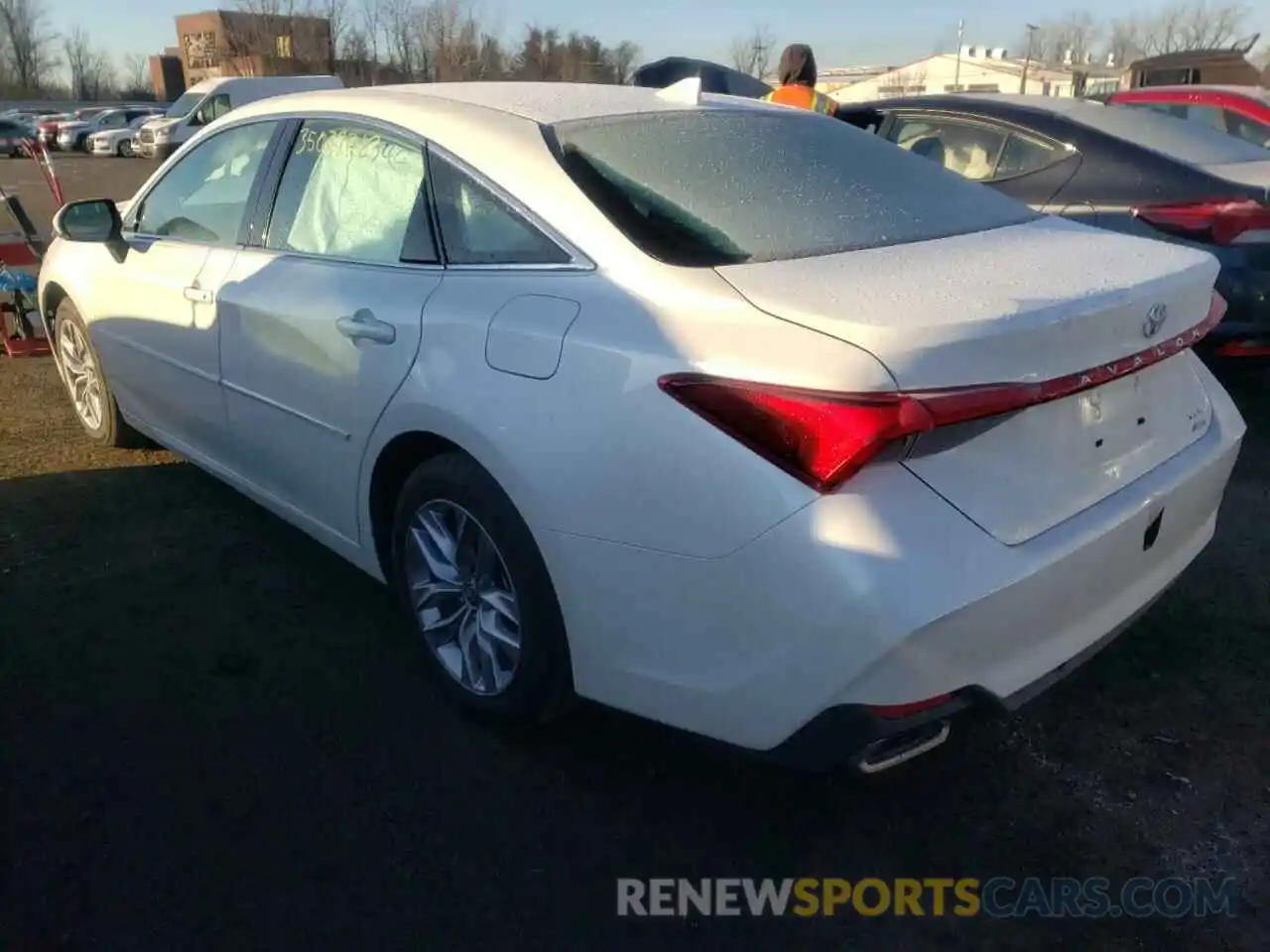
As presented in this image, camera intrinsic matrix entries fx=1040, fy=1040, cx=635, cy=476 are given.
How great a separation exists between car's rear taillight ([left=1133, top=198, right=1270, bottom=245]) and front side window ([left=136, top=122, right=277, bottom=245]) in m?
3.81

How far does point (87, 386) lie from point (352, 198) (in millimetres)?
2377

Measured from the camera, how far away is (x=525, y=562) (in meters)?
2.32

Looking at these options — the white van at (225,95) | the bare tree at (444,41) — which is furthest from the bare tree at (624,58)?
the white van at (225,95)

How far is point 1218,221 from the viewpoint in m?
4.57

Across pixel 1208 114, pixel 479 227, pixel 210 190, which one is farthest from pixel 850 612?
pixel 1208 114

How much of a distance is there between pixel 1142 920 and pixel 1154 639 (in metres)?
1.19

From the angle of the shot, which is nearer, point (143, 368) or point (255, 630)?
point (255, 630)

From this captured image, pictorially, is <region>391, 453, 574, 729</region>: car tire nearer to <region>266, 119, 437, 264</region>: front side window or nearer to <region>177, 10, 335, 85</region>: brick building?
<region>266, 119, 437, 264</region>: front side window

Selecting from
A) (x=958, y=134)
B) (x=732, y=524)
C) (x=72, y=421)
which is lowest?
(x=72, y=421)

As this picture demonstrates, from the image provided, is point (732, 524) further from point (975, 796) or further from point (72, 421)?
point (72, 421)

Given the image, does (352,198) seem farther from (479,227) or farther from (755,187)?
(755,187)

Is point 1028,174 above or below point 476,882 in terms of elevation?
above

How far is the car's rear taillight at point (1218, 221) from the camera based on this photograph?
14.9ft

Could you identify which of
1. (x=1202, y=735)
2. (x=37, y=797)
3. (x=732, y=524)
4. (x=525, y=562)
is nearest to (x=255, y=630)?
(x=37, y=797)
